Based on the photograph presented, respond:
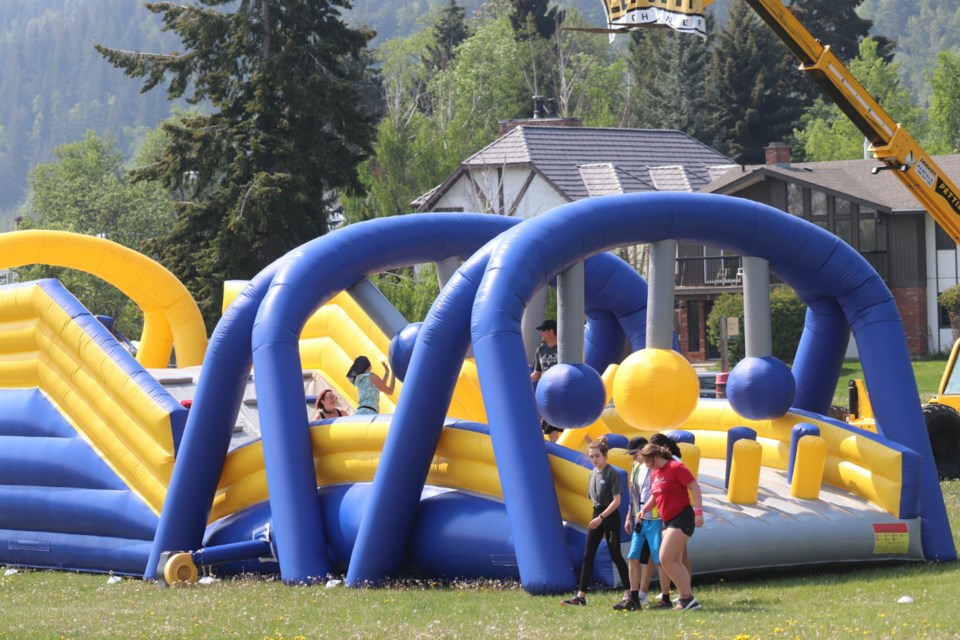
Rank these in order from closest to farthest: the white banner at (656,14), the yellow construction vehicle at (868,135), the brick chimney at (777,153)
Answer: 1. the white banner at (656,14)
2. the yellow construction vehicle at (868,135)
3. the brick chimney at (777,153)

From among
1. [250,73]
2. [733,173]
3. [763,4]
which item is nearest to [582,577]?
[763,4]

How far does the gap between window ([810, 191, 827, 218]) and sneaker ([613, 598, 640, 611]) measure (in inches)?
1329

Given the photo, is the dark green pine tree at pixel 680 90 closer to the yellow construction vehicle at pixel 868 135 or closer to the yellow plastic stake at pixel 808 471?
the yellow construction vehicle at pixel 868 135

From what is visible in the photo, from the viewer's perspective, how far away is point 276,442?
40.9ft

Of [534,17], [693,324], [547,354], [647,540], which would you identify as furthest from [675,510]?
[534,17]

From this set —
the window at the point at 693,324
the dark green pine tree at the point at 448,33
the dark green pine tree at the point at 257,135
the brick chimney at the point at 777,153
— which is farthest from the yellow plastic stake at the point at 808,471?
the dark green pine tree at the point at 448,33

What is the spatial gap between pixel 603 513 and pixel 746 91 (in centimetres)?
5387

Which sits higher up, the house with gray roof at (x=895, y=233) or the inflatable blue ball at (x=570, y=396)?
the inflatable blue ball at (x=570, y=396)

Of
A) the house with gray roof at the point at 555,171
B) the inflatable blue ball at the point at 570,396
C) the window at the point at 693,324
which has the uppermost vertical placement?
the inflatable blue ball at the point at 570,396

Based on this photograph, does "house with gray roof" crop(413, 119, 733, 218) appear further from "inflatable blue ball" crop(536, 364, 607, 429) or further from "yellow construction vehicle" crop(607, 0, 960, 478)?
"inflatable blue ball" crop(536, 364, 607, 429)

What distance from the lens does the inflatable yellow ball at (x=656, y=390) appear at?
1176cm

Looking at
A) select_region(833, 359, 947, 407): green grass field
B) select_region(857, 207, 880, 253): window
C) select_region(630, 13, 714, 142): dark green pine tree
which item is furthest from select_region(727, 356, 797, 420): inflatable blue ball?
select_region(630, 13, 714, 142): dark green pine tree

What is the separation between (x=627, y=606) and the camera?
995 centimetres

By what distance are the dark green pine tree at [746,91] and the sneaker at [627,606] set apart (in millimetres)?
52742
